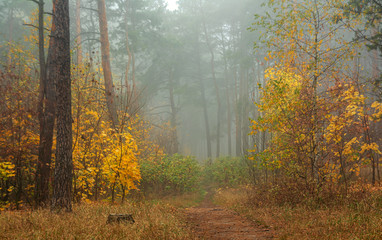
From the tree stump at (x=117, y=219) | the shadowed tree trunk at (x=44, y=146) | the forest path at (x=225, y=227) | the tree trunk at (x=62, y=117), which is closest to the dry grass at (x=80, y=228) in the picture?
the tree stump at (x=117, y=219)

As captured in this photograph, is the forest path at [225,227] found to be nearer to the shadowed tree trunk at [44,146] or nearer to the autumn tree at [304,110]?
the autumn tree at [304,110]

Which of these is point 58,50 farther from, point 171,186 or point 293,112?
point 171,186

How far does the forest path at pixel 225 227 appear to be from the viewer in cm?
530

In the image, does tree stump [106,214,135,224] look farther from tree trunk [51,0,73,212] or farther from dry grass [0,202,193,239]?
tree trunk [51,0,73,212]

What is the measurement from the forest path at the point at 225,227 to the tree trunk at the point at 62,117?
2959mm

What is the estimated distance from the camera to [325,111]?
772 centimetres

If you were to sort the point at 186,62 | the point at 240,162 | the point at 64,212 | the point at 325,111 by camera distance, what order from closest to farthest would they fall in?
the point at 64,212 < the point at 325,111 < the point at 240,162 < the point at 186,62

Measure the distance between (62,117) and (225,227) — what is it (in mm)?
4310

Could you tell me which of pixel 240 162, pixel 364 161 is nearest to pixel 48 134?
pixel 364 161

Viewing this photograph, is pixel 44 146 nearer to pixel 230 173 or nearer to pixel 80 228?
pixel 80 228

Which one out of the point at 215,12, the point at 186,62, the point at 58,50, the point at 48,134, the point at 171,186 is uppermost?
the point at 215,12

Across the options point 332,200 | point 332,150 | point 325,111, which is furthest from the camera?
point 332,150

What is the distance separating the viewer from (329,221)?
5297mm

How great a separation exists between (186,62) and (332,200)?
1022 inches
